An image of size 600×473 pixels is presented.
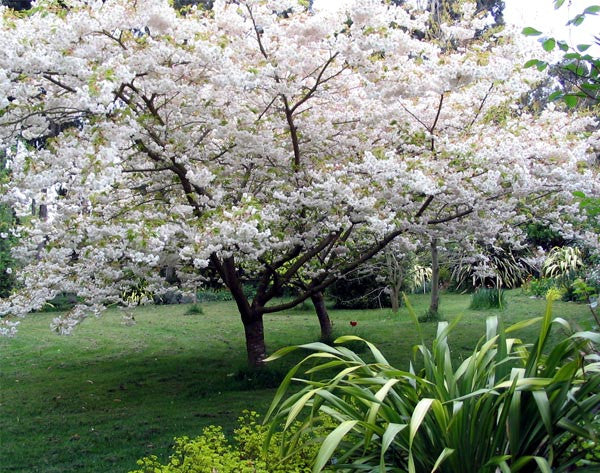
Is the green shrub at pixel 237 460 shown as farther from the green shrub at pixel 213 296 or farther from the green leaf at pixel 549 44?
the green shrub at pixel 213 296

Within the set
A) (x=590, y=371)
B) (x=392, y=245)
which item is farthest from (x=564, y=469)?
(x=392, y=245)

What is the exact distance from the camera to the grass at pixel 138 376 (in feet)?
16.2

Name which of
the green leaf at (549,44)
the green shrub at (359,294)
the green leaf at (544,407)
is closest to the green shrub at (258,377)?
the green leaf at (544,407)

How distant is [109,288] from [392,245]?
138 inches

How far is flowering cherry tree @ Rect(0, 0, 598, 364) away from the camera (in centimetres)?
470

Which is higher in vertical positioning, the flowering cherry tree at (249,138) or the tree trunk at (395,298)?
the flowering cherry tree at (249,138)

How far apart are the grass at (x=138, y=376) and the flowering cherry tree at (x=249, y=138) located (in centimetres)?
106

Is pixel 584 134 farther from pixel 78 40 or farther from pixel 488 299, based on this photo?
pixel 488 299

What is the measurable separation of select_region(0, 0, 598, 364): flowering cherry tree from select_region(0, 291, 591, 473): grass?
3.47 ft

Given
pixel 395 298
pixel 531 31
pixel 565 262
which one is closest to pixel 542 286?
pixel 565 262

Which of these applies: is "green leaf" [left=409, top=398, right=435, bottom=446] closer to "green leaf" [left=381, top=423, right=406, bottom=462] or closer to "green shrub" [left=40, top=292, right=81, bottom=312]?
"green leaf" [left=381, top=423, right=406, bottom=462]

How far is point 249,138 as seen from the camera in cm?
559

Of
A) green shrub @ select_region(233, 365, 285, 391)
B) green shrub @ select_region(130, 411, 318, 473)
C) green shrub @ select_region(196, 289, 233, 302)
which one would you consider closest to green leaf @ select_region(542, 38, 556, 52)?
green shrub @ select_region(130, 411, 318, 473)

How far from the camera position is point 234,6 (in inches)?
220
